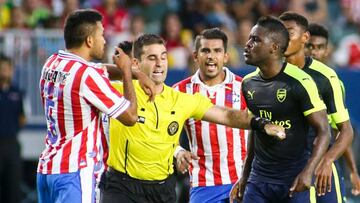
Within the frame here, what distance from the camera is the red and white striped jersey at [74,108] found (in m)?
8.80

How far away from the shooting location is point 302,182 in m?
8.59

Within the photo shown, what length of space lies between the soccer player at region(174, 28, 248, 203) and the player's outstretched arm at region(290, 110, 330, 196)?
1828 millimetres

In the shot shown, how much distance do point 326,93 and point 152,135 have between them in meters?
1.58

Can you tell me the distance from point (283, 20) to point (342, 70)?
7.04m

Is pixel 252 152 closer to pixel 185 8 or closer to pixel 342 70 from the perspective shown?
pixel 342 70

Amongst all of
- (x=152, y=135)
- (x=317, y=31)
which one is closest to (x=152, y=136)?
(x=152, y=135)

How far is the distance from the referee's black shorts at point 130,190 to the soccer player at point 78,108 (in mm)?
292

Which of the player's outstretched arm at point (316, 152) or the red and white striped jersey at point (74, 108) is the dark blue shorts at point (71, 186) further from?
the player's outstretched arm at point (316, 152)

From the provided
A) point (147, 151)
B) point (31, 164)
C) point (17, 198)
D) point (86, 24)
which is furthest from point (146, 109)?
point (31, 164)

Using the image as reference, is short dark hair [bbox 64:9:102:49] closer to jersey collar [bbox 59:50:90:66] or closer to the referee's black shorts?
jersey collar [bbox 59:50:90:66]

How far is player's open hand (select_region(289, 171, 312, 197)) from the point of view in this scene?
857cm

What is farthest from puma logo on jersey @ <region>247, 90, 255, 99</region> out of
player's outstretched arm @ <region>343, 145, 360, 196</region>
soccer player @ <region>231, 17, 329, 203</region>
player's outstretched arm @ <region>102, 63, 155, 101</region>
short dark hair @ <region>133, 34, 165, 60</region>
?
player's outstretched arm @ <region>343, 145, 360, 196</region>

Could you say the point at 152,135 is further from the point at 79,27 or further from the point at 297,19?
the point at 297,19

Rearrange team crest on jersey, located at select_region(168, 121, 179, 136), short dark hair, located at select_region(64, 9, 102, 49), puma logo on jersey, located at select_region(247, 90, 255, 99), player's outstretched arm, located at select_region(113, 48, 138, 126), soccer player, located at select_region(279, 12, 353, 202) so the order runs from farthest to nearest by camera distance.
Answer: team crest on jersey, located at select_region(168, 121, 179, 136) → puma logo on jersey, located at select_region(247, 90, 255, 99) → short dark hair, located at select_region(64, 9, 102, 49) → soccer player, located at select_region(279, 12, 353, 202) → player's outstretched arm, located at select_region(113, 48, 138, 126)
